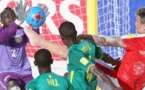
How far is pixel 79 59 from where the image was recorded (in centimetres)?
488

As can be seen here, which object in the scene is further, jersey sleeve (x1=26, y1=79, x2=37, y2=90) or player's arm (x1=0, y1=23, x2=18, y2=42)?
player's arm (x1=0, y1=23, x2=18, y2=42)

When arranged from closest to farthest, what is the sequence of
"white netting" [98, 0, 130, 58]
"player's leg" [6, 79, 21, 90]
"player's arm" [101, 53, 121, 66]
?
"player's arm" [101, 53, 121, 66] < "player's leg" [6, 79, 21, 90] < "white netting" [98, 0, 130, 58]

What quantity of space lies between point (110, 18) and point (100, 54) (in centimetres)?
301

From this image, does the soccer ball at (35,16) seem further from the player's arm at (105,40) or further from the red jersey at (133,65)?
the red jersey at (133,65)

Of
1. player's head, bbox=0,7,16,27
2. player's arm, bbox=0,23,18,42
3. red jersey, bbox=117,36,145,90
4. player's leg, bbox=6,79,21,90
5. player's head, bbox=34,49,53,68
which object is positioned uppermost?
player's head, bbox=0,7,16,27

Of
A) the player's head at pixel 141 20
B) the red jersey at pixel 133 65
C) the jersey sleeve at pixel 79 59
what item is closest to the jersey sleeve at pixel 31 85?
the jersey sleeve at pixel 79 59

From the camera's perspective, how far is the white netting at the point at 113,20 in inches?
319

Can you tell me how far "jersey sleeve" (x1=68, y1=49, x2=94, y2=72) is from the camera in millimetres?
4855

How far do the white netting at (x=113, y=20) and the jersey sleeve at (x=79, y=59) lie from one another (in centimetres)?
314

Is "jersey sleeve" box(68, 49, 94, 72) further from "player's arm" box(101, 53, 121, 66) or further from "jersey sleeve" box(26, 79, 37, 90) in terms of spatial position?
"player's arm" box(101, 53, 121, 66)

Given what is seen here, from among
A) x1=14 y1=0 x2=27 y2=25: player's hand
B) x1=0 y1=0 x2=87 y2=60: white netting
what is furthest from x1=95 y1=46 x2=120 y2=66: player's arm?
x1=0 y1=0 x2=87 y2=60: white netting

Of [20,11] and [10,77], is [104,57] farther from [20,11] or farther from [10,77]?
[10,77]

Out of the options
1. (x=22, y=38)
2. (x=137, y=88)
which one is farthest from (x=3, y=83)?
(x=137, y=88)

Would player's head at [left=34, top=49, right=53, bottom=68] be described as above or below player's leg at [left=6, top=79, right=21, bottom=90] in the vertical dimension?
above
